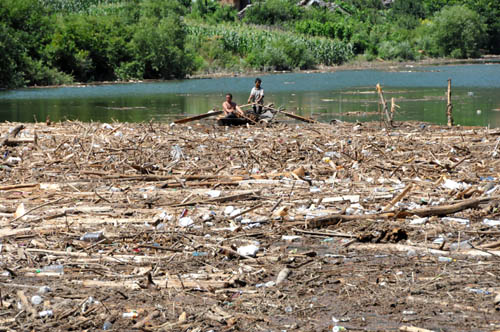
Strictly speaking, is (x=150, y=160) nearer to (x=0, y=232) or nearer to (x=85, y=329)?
(x=0, y=232)

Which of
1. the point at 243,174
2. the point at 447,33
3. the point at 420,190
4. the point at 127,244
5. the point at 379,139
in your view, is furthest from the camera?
the point at 447,33

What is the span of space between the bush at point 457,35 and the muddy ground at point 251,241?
8937cm

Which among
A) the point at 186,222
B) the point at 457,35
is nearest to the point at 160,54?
the point at 457,35

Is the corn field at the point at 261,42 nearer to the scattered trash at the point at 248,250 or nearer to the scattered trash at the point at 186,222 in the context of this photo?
the scattered trash at the point at 186,222

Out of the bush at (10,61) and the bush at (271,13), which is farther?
the bush at (271,13)

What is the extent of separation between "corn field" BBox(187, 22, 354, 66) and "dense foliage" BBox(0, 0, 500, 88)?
147 millimetres

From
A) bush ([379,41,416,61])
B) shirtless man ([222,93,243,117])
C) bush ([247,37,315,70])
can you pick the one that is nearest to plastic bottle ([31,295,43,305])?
shirtless man ([222,93,243,117])

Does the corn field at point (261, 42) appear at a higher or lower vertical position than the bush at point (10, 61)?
higher

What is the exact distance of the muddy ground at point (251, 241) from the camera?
17.6 ft

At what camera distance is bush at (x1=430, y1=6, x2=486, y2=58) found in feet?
314

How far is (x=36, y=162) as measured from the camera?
12.0 meters

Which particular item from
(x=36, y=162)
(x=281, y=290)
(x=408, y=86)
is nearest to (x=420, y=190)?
(x=281, y=290)

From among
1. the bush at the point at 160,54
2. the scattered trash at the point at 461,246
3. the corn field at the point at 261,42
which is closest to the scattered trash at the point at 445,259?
the scattered trash at the point at 461,246

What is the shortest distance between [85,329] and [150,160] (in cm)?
728
